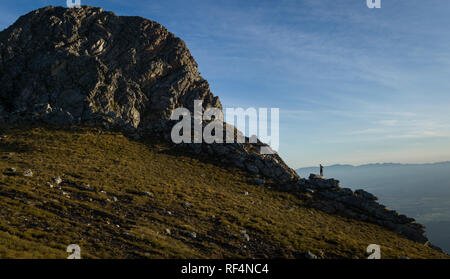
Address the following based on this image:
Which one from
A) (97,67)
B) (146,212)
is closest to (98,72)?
(97,67)

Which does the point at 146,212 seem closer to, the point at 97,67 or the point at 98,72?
the point at 98,72

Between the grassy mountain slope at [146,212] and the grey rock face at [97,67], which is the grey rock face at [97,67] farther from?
the grassy mountain slope at [146,212]

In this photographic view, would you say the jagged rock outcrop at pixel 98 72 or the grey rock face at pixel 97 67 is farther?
the grey rock face at pixel 97 67

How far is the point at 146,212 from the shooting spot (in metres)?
23.1

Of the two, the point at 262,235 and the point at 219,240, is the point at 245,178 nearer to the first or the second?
the point at 262,235

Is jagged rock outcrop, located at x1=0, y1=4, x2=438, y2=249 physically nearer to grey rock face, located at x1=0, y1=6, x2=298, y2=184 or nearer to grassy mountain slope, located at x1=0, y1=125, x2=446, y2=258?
grey rock face, located at x1=0, y1=6, x2=298, y2=184

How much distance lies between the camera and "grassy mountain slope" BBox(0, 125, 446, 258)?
16886mm

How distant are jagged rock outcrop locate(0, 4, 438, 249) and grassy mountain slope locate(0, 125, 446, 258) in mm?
13238

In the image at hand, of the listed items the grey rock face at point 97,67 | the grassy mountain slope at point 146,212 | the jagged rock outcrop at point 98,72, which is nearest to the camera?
the grassy mountain slope at point 146,212

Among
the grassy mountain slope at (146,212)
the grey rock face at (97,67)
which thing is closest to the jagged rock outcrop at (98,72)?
the grey rock face at (97,67)

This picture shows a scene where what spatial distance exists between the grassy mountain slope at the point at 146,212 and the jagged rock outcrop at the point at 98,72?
13238 millimetres

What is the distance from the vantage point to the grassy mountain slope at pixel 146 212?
55.4ft
